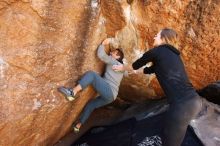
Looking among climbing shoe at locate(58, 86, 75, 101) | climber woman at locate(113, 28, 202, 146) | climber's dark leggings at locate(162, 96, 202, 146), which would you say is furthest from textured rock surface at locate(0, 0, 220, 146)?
climber's dark leggings at locate(162, 96, 202, 146)

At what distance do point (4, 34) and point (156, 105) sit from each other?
8.30 feet

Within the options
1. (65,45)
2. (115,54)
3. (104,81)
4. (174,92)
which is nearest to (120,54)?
(115,54)

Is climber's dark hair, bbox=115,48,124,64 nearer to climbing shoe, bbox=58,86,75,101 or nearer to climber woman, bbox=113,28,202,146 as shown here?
climbing shoe, bbox=58,86,75,101

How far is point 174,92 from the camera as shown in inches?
161

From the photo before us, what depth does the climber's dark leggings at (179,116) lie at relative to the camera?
405 centimetres

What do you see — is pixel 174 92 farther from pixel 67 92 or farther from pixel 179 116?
pixel 67 92

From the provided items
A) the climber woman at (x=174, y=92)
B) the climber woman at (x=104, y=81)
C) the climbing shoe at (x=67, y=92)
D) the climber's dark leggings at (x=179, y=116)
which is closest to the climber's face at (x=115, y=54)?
the climber woman at (x=104, y=81)

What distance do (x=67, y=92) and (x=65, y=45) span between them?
0.56 meters

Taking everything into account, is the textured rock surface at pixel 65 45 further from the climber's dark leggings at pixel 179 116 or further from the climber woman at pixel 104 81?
the climber's dark leggings at pixel 179 116

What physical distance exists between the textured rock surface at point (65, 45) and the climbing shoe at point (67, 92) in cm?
7

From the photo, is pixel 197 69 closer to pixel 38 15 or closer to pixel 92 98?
pixel 92 98

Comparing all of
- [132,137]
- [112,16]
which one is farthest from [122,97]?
[112,16]

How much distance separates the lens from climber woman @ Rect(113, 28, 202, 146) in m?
4.05

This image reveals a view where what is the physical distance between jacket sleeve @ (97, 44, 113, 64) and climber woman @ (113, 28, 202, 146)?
3.78 ft
